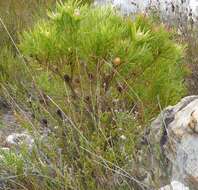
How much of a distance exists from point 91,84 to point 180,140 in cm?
70

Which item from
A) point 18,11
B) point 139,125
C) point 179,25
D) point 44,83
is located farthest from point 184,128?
point 18,11

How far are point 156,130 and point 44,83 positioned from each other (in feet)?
2.54

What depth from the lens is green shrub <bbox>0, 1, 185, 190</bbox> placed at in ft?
8.32

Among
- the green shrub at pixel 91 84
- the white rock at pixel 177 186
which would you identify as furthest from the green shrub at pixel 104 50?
the white rock at pixel 177 186

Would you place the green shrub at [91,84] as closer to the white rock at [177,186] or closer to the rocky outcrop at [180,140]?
the rocky outcrop at [180,140]

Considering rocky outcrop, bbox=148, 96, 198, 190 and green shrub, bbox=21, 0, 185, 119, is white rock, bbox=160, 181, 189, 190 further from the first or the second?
green shrub, bbox=21, 0, 185, 119

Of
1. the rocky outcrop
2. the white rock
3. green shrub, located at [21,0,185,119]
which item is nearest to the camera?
the white rock

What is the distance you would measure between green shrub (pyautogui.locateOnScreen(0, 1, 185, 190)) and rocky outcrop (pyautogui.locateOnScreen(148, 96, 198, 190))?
120 mm

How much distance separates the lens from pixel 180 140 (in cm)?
230

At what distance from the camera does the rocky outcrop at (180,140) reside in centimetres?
217

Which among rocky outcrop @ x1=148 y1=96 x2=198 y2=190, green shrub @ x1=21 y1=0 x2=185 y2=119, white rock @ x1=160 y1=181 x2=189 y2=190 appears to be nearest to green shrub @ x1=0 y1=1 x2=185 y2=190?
green shrub @ x1=21 y1=0 x2=185 y2=119

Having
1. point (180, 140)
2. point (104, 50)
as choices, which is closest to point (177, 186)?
point (180, 140)

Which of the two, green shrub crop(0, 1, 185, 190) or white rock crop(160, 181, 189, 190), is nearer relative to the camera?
white rock crop(160, 181, 189, 190)

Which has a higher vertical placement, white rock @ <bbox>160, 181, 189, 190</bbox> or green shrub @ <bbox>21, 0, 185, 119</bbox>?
green shrub @ <bbox>21, 0, 185, 119</bbox>
